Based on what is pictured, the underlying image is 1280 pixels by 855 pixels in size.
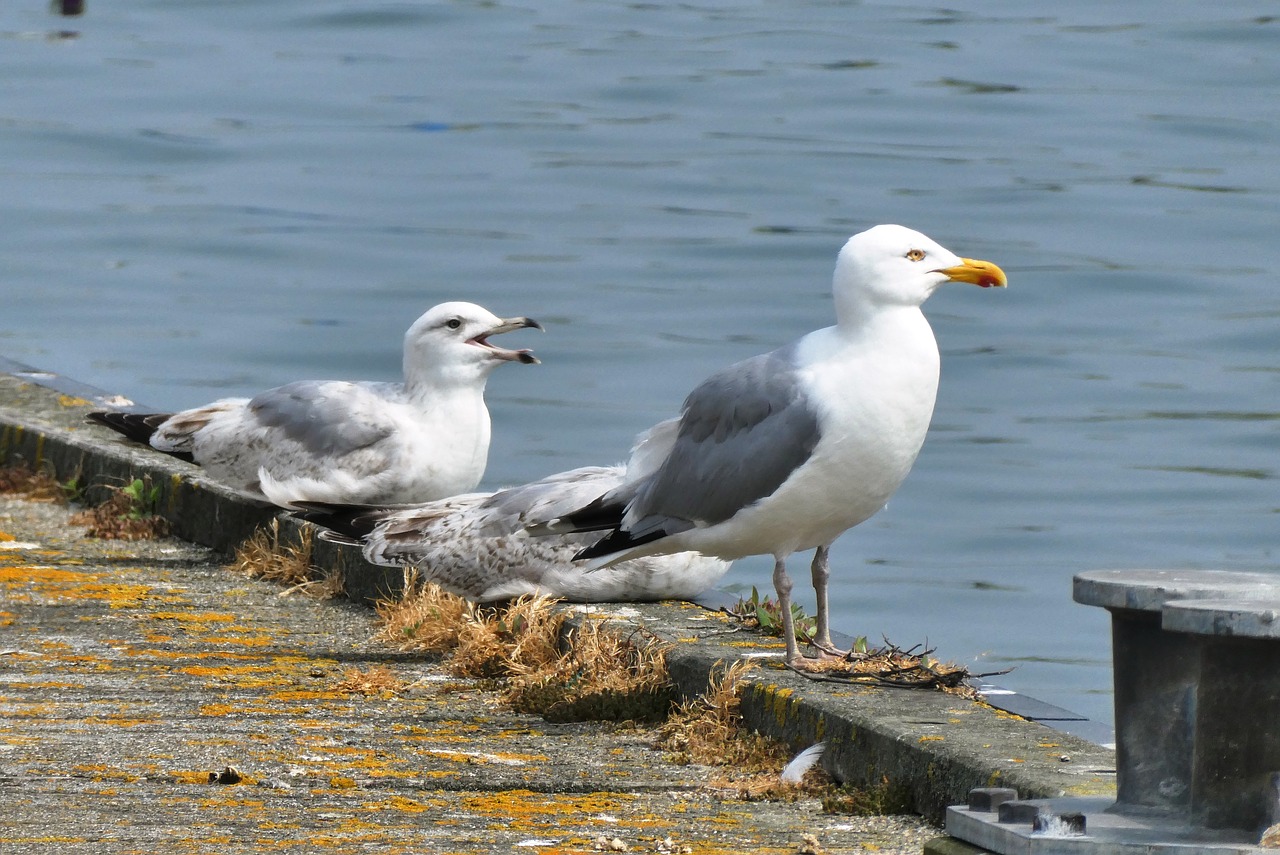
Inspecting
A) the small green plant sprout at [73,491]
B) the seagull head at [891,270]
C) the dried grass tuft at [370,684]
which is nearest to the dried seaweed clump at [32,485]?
the small green plant sprout at [73,491]

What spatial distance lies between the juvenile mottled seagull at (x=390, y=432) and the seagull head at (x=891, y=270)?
2.25 metres

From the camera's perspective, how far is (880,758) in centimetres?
490

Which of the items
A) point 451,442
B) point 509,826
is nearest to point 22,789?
point 509,826

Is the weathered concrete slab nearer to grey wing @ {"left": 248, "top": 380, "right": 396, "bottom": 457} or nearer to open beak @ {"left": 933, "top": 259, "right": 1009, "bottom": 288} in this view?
grey wing @ {"left": 248, "top": 380, "right": 396, "bottom": 457}

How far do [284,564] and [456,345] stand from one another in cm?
103

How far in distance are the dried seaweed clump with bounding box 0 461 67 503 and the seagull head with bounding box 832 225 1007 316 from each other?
12.9 feet

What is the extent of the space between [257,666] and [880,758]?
2007 millimetres

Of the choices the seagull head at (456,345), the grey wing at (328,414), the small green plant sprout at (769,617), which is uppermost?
the seagull head at (456,345)

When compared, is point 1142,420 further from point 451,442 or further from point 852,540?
point 451,442

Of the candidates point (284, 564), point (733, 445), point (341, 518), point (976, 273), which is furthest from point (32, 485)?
point (976, 273)

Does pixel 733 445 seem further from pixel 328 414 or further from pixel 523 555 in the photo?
pixel 328 414

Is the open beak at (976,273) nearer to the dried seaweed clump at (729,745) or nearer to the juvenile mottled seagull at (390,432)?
the dried seaweed clump at (729,745)

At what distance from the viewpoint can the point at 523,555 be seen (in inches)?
262

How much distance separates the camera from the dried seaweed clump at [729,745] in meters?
4.98
